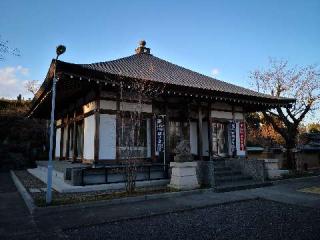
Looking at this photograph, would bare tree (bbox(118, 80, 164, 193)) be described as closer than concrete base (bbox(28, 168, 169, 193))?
Yes

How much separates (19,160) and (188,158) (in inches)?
697

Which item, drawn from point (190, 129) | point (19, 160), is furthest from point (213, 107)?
point (19, 160)

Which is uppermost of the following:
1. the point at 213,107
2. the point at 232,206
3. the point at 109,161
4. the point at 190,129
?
the point at 213,107

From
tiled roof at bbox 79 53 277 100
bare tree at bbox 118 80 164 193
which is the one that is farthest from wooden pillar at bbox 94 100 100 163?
tiled roof at bbox 79 53 277 100

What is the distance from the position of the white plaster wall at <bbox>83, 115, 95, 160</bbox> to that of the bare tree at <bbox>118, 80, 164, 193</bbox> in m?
1.26

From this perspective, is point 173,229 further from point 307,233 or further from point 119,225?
point 307,233

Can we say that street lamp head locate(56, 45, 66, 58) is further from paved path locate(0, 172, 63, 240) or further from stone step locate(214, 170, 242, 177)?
stone step locate(214, 170, 242, 177)

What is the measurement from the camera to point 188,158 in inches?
395

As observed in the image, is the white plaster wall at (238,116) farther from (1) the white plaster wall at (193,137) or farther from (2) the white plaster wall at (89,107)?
(2) the white plaster wall at (89,107)

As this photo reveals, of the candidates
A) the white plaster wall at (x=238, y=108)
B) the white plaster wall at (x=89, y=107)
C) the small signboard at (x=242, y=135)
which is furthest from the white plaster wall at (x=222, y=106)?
the white plaster wall at (x=89, y=107)

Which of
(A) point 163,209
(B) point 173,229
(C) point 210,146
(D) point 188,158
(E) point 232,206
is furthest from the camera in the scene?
(C) point 210,146

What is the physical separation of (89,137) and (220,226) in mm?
7868

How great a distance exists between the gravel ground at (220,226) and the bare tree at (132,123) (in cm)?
282

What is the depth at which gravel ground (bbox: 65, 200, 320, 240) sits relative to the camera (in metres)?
4.90
